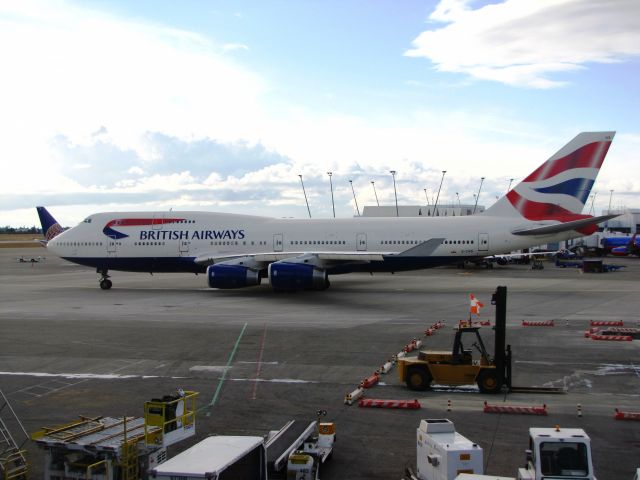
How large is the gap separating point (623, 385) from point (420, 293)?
2027cm

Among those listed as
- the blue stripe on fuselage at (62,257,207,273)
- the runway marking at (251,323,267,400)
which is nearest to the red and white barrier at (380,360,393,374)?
the runway marking at (251,323,267,400)

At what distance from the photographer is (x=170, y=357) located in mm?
18094

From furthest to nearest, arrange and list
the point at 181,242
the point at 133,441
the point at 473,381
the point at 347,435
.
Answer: the point at 181,242 → the point at 473,381 → the point at 347,435 → the point at 133,441

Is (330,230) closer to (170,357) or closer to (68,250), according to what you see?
(68,250)

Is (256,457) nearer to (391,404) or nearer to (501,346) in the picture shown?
(391,404)

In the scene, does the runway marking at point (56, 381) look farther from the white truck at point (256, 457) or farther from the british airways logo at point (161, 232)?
the british airways logo at point (161, 232)

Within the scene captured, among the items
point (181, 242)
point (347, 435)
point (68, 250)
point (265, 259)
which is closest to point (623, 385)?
point (347, 435)

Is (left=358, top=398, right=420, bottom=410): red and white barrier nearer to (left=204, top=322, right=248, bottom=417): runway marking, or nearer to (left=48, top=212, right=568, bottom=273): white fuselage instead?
(left=204, top=322, right=248, bottom=417): runway marking

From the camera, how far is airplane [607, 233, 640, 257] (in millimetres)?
79562

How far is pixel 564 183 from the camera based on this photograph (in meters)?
35.4

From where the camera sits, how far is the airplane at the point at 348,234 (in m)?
34.7

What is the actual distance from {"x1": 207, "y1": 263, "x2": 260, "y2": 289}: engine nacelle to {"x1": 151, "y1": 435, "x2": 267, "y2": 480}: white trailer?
2372cm

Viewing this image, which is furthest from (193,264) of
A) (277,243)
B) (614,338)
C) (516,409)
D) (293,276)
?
(516,409)

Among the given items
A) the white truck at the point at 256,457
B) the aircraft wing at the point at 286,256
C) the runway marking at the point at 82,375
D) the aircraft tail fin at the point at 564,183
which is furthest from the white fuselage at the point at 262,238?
the white truck at the point at 256,457
